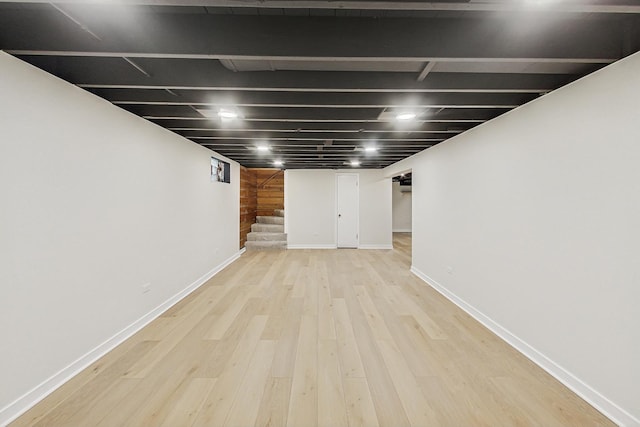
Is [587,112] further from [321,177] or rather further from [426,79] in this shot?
[321,177]

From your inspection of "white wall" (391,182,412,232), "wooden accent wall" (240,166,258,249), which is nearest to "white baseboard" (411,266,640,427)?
"wooden accent wall" (240,166,258,249)

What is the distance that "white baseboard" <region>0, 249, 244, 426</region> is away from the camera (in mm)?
1552

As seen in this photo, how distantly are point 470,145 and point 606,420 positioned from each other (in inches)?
102

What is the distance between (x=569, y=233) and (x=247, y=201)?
6342mm

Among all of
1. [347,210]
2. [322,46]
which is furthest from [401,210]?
[322,46]

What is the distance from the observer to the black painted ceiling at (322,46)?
1.32 m

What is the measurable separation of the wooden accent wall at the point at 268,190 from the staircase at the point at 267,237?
2.60 feet

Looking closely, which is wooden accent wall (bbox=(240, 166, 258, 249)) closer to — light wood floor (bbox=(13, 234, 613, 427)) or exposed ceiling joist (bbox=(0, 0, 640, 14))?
light wood floor (bbox=(13, 234, 613, 427))

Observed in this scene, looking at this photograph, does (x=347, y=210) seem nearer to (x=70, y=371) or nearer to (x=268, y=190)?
(x=268, y=190)

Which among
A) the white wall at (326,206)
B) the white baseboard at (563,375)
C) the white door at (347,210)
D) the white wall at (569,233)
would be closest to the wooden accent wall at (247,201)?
the white wall at (326,206)

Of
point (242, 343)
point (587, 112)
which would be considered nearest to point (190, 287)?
point (242, 343)

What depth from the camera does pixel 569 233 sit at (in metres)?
1.87

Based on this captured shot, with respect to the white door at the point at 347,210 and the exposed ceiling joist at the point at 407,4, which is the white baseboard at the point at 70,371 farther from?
the white door at the point at 347,210

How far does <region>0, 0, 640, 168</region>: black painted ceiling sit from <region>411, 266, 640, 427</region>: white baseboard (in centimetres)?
206
